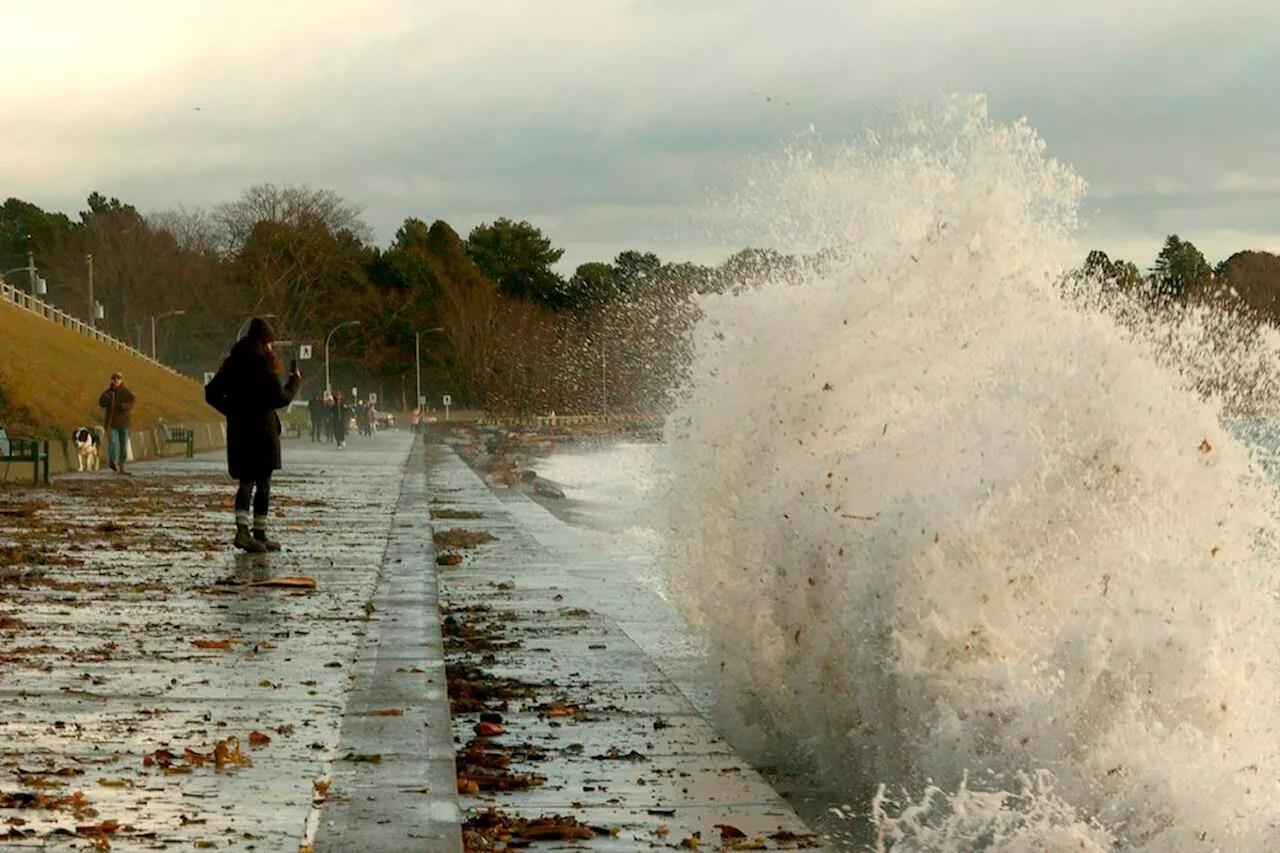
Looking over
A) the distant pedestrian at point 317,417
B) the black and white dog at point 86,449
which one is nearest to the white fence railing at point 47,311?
the distant pedestrian at point 317,417

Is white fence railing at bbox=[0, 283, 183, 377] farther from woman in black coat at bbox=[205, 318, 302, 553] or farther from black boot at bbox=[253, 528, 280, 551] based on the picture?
woman in black coat at bbox=[205, 318, 302, 553]

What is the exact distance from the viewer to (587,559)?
1606 cm

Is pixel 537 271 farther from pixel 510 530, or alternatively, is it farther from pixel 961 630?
pixel 961 630

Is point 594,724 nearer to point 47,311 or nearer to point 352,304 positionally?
point 47,311

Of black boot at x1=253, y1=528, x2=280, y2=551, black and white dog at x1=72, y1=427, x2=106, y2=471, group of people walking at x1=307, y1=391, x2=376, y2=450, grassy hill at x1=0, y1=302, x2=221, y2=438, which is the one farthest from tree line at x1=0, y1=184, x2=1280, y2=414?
black boot at x1=253, y1=528, x2=280, y2=551

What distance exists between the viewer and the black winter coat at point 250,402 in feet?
47.3

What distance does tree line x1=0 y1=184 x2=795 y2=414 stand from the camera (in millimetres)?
121188

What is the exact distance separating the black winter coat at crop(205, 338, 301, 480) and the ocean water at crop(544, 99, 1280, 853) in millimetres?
5041

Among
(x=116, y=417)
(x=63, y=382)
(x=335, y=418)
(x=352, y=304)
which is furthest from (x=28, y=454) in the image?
(x=352, y=304)

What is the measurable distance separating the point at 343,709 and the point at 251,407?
293 inches

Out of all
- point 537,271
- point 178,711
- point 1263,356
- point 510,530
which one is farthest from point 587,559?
point 537,271

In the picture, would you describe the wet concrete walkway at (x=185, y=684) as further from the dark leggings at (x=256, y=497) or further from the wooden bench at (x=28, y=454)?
the wooden bench at (x=28, y=454)

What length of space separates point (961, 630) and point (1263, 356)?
3328cm

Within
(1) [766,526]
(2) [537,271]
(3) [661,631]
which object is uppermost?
(2) [537,271]
